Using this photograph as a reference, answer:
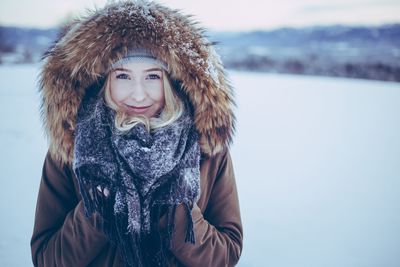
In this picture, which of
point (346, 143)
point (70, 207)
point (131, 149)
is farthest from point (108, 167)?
point (346, 143)

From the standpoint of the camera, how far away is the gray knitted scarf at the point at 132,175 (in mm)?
854

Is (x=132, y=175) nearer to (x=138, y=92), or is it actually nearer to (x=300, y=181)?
(x=138, y=92)

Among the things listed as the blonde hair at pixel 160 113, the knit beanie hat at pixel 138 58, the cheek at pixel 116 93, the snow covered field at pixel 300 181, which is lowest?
the snow covered field at pixel 300 181

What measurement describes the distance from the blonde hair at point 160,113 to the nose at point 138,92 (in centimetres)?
5

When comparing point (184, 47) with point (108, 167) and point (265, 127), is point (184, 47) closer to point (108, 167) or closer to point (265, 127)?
point (108, 167)

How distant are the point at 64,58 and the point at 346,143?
3.30 metres

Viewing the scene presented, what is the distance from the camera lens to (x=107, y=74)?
3.08 ft

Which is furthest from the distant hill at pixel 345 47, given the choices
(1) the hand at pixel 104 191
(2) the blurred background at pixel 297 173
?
(1) the hand at pixel 104 191

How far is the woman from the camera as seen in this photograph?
2.83 feet

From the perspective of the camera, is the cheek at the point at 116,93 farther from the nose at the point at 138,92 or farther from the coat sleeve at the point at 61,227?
the coat sleeve at the point at 61,227

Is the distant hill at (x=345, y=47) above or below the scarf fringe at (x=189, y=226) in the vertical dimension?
above

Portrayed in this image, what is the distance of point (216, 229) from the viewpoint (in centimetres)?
101

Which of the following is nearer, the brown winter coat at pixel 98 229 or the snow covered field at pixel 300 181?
the brown winter coat at pixel 98 229

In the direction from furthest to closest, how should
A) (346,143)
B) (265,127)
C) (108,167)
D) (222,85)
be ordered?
(265,127) → (346,143) → (222,85) → (108,167)
